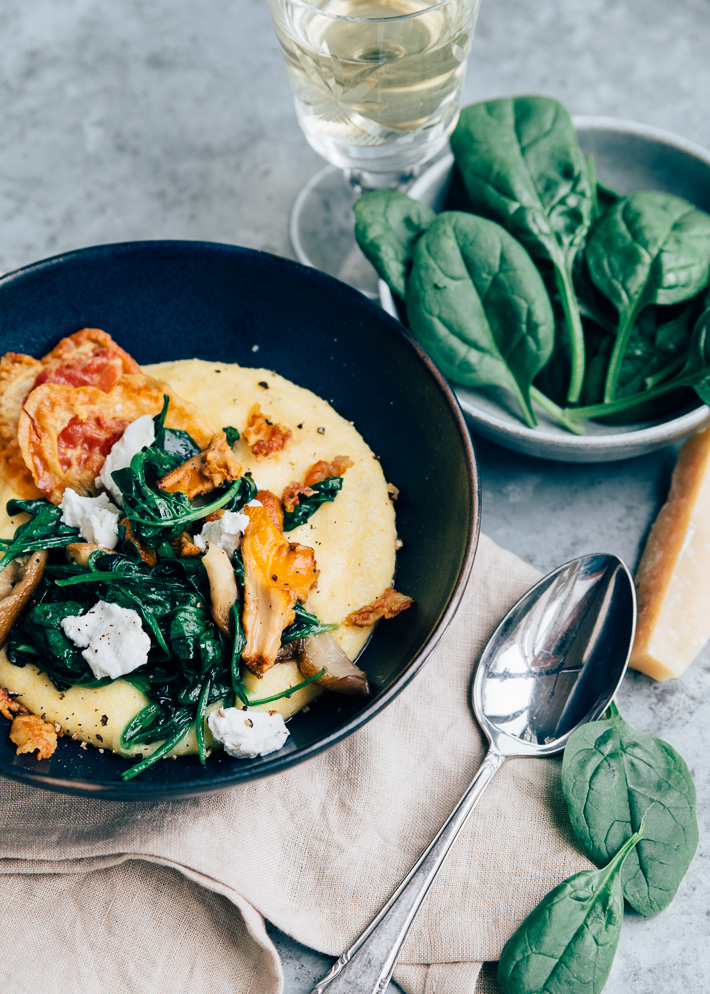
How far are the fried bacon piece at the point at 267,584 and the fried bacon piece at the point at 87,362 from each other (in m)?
1.03

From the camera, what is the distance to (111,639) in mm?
3170

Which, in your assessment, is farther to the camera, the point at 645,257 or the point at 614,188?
the point at 614,188

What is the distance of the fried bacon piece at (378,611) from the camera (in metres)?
3.55

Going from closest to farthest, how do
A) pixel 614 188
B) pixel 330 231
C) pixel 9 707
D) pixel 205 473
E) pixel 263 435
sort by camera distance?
pixel 9 707 < pixel 205 473 < pixel 263 435 < pixel 614 188 < pixel 330 231

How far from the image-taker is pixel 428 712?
12.2ft

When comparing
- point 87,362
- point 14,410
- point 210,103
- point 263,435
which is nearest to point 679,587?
point 263,435

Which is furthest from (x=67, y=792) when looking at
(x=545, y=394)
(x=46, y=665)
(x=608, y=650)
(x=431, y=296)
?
(x=545, y=394)

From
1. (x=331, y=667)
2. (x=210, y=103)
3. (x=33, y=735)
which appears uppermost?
(x=210, y=103)

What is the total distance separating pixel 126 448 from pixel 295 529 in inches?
32.8

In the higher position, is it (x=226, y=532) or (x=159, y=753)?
(x=226, y=532)

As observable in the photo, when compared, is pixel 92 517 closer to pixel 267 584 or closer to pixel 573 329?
pixel 267 584

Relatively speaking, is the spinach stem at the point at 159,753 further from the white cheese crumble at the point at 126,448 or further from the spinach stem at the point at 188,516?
the white cheese crumble at the point at 126,448

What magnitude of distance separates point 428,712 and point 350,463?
1210 mm

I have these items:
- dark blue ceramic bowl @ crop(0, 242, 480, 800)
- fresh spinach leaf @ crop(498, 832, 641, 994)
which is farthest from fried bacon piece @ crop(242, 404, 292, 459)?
fresh spinach leaf @ crop(498, 832, 641, 994)
